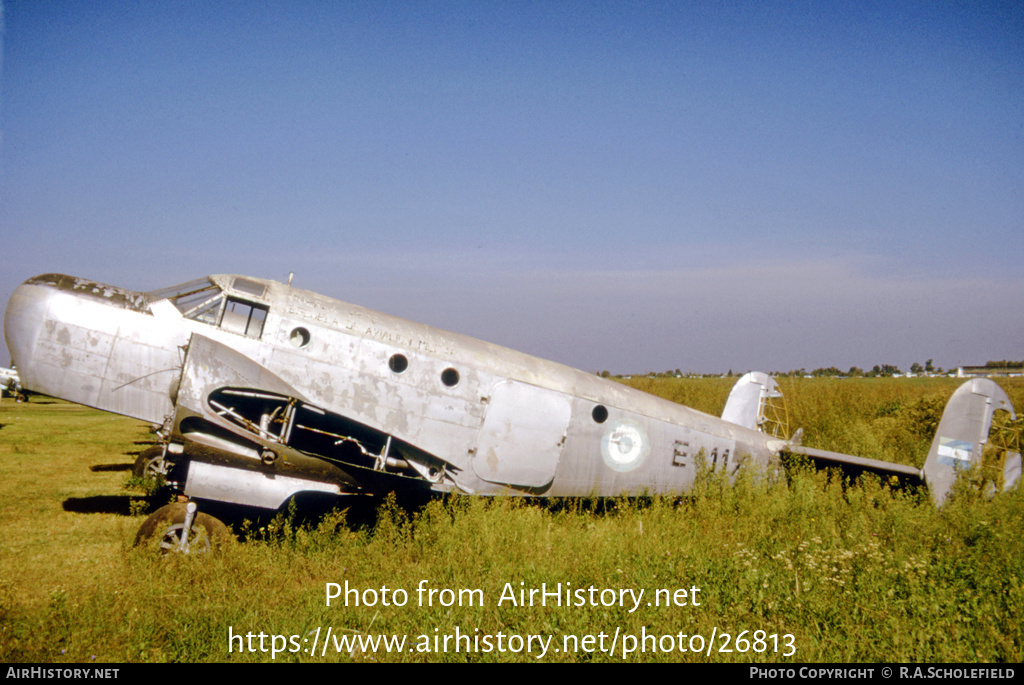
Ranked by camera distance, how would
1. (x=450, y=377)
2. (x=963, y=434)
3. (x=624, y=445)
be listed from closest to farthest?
(x=450, y=377) → (x=624, y=445) → (x=963, y=434)

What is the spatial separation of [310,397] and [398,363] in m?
1.10

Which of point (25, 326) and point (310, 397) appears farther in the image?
point (310, 397)

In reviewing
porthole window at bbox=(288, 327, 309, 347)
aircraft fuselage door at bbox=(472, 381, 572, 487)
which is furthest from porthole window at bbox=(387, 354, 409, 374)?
aircraft fuselage door at bbox=(472, 381, 572, 487)

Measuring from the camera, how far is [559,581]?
18.5 feet

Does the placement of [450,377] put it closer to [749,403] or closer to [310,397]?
[310,397]

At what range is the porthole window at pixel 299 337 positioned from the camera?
6.85 metres

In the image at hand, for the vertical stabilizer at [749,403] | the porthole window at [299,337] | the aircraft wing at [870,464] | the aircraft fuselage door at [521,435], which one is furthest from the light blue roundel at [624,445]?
the porthole window at [299,337]

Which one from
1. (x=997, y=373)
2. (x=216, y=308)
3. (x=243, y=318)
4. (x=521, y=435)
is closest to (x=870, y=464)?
(x=521, y=435)

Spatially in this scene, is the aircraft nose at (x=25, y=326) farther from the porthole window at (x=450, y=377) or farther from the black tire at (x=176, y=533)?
the porthole window at (x=450, y=377)

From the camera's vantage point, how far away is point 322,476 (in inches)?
260

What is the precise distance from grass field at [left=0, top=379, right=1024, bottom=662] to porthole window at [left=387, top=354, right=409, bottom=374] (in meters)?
1.65
